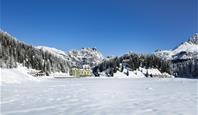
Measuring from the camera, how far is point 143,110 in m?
17.0

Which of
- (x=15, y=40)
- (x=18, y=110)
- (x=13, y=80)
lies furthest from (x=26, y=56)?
(x=18, y=110)

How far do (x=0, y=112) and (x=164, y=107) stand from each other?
853 cm

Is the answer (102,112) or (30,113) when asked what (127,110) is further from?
(30,113)

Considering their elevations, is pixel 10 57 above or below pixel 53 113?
above

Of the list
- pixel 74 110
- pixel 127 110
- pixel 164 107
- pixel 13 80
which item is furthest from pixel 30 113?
pixel 13 80

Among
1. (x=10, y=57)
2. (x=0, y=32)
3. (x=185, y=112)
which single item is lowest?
(x=185, y=112)

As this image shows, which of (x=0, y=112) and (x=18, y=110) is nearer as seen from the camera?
(x=0, y=112)

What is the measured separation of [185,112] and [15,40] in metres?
190

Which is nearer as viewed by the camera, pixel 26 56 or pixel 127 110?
pixel 127 110

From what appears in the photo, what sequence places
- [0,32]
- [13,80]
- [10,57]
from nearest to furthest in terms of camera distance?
[13,80]
[10,57]
[0,32]

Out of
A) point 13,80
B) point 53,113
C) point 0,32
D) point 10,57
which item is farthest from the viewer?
point 0,32

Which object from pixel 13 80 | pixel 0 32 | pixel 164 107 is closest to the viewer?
pixel 164 107

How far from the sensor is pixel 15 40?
198m

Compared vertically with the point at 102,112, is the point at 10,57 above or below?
above
